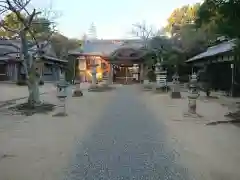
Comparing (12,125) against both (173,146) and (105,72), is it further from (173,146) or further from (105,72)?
(105,72)

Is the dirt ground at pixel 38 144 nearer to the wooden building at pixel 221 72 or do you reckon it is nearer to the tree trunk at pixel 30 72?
the tree trunk at pixel 30 72

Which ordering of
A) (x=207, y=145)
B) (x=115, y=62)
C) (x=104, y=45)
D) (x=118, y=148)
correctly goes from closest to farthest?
(x=118, y=148) < (x=207, y=145) < (x=115, y=62) < (x=104, y=45)

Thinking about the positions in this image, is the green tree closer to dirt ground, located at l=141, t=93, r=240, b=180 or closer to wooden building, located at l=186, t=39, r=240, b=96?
dirt ground, located at l=141, t=93, r=240, b=180

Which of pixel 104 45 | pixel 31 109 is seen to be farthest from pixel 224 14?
pixel 104 45

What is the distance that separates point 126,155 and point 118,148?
28.4 inches

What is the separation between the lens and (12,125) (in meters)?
11.4

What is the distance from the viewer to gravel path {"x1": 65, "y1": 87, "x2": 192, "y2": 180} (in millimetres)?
5702

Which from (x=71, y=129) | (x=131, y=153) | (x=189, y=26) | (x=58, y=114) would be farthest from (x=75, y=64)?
(x=131, y=153)

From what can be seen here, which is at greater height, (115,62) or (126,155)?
(115,62)

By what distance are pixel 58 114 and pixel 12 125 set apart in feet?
8.14

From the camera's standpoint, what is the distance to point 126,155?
7.02 metres

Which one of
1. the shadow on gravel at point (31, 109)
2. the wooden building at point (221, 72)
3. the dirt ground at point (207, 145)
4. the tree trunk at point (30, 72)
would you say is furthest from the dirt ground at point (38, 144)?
the wooden building at point (221, 72)

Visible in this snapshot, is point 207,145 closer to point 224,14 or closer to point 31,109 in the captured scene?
point 224,14

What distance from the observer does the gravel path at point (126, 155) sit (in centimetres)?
570
